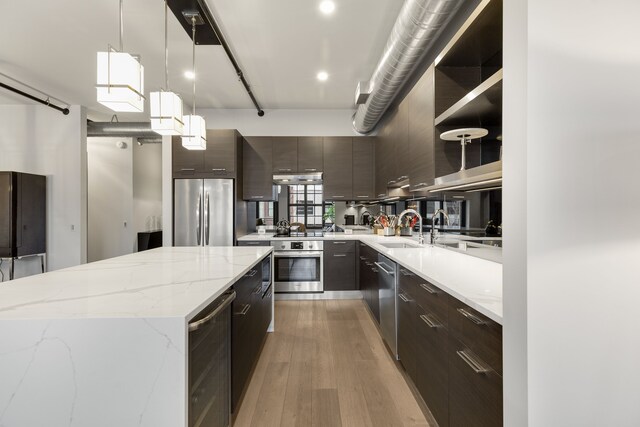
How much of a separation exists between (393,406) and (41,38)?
4.42 m

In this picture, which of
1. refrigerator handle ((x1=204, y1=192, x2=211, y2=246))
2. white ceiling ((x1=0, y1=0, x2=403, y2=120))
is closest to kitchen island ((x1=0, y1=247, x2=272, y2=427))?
white ceiling ((x1=0, y1=0, x2=403, y2=120))

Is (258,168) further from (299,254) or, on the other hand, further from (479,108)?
(479,108)

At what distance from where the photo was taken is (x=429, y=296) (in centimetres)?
158

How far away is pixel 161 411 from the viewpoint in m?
0.91

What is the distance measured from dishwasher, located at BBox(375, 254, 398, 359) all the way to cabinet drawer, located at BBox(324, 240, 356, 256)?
1246 millimetres

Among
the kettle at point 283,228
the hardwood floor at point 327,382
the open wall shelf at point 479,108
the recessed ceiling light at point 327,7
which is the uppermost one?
the recessed ceiling light at point 327,7

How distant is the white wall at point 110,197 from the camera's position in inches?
234

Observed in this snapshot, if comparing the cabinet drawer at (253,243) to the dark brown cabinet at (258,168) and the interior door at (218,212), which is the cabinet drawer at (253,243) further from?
the dark brown cabinet at (258,168)

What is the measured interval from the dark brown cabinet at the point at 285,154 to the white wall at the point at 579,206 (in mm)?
3714

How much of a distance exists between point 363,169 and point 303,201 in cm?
104

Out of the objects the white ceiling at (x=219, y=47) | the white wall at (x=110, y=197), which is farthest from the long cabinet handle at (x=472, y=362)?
the white wall at (x=110, y=197)

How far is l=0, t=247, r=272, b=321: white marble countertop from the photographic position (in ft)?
3.17

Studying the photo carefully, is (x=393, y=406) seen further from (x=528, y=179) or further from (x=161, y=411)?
(x=528, y=179)

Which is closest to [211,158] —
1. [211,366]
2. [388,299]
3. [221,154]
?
[221,154]
